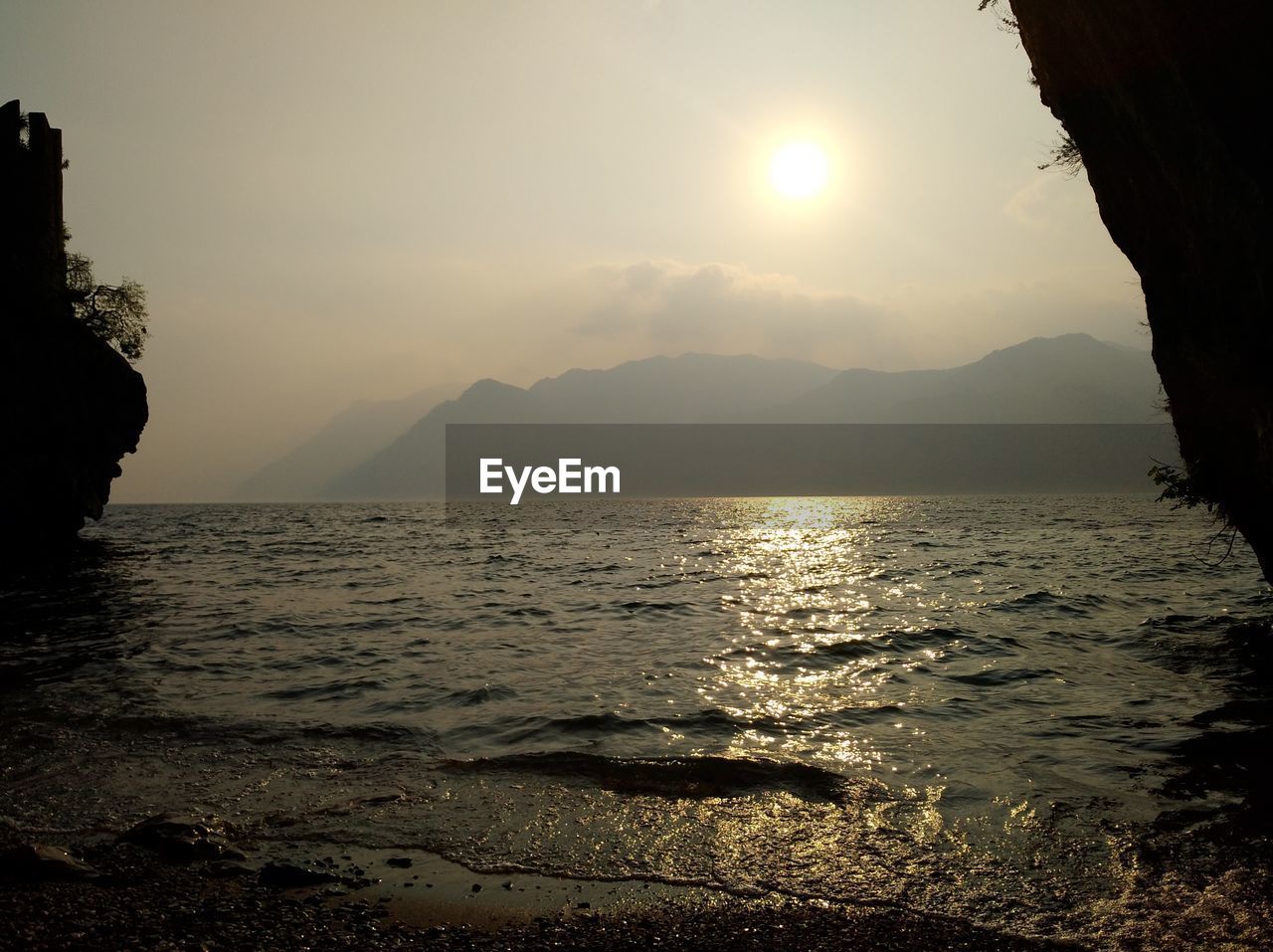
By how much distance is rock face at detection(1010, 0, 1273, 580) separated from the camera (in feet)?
36.1

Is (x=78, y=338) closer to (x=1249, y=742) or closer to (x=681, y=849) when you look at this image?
(x=681, y=849)

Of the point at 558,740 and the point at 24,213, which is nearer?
the point at 558,740

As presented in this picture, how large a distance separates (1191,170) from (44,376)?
48698 mm

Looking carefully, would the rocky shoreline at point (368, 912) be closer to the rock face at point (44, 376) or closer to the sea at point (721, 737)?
the sea at point (721, 737)

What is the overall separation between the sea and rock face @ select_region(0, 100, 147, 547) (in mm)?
18343

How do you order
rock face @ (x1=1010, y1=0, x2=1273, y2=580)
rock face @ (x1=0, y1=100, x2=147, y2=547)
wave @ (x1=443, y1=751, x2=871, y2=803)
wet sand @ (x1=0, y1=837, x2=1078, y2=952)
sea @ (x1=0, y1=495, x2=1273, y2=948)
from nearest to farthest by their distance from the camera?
wet sand @ (x1=0, y1=837, x2=1078, y2=952), sea @ (x1=0, y1=495, x2=1273, y2=948), wave @ (x1=443, y1=751, x2=871, y2=803), rock face @ (x1=1010, y1=0, x2=1273, y2=580), rock face @ (x1=0, y1=100, x2=147, y2=547)

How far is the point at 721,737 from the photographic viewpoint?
1051cm

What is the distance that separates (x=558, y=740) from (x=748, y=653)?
6532 millimetres

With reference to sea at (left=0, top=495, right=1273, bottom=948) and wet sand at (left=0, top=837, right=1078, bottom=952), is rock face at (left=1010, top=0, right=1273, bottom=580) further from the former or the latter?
wet sand at (left=0, top=837, right=1078, bottom=952)

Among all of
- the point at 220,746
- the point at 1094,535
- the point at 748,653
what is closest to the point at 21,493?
the point at 220,746

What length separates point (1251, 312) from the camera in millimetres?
11297

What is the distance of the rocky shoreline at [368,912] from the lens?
5328 mm

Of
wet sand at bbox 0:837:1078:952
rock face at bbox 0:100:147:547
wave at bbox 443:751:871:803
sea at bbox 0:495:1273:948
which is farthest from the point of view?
rock face at bbox 0:100:147:547

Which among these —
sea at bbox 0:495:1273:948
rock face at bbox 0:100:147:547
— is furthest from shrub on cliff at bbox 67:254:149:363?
sea at bbox 0:495:1273:948
